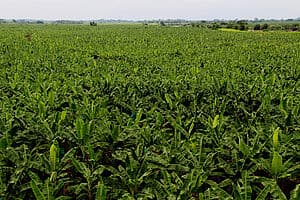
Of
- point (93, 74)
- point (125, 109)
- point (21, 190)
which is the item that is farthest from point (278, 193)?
point (93, 74)

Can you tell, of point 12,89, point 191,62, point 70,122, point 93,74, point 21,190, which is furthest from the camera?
point 191,62

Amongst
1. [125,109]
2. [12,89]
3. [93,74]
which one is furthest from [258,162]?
[93,74]

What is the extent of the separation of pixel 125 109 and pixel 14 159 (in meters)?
3.08

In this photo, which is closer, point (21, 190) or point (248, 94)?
point (21, 190)

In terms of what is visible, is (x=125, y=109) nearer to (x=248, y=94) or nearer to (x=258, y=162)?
(x=248, y=94)

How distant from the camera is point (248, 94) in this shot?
23.5ft

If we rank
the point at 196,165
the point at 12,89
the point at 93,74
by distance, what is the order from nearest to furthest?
the point at 196,165, the point at 12,89, the point at 93,74

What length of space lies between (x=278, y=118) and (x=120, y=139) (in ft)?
8.48

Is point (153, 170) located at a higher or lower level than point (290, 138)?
lower

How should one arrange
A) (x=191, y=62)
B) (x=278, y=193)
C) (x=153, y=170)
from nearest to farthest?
(x=278, y=193)
(x=153, y=170)
(x=191, y=62)

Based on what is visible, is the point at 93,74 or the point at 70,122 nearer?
the point at 70,122

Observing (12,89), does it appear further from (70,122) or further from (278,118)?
(278,118)

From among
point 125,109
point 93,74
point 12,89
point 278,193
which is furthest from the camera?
point 93,74

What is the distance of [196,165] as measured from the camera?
3.89 meters
